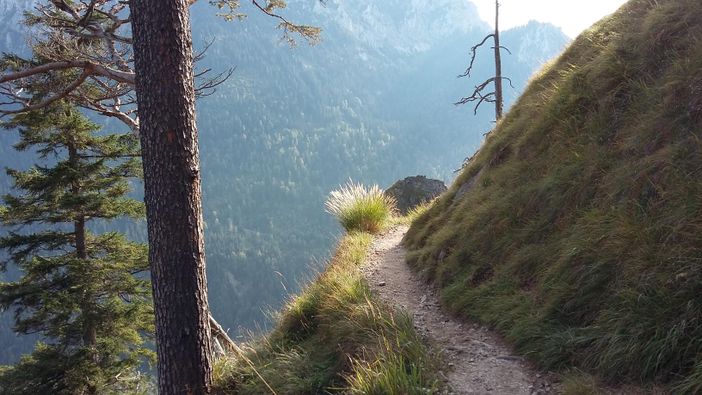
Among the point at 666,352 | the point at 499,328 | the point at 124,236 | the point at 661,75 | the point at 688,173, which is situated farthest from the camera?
the point at 124,236

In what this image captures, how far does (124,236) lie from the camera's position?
12930 millimetres

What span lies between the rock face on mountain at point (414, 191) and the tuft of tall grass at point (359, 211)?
5.19 meters

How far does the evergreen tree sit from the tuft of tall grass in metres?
5.29

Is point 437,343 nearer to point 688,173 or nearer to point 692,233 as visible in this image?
point 692,233

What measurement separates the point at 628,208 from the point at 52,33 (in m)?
9.38

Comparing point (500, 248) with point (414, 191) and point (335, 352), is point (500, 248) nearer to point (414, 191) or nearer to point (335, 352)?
point (335, 352)

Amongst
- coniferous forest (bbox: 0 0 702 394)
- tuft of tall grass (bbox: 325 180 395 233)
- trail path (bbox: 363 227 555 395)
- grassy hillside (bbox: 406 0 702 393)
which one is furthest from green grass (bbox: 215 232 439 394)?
tuft of tall grass (bbox: 325 180 395 233)

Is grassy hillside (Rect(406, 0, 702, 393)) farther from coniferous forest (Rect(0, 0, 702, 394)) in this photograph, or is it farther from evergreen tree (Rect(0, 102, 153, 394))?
evergreen tree (Rect(0, 102, 153, 394))

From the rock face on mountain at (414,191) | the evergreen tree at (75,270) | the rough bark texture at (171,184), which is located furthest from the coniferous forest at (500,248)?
the rock face on mountain at (414,191)

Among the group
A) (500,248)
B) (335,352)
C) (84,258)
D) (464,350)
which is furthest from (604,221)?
(84,258)

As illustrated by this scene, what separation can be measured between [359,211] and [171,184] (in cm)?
674

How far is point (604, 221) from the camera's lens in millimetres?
3617

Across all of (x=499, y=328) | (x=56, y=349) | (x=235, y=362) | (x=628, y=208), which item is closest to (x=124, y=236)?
(x=56, y=349)

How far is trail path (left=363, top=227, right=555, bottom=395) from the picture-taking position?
10.4 feet
